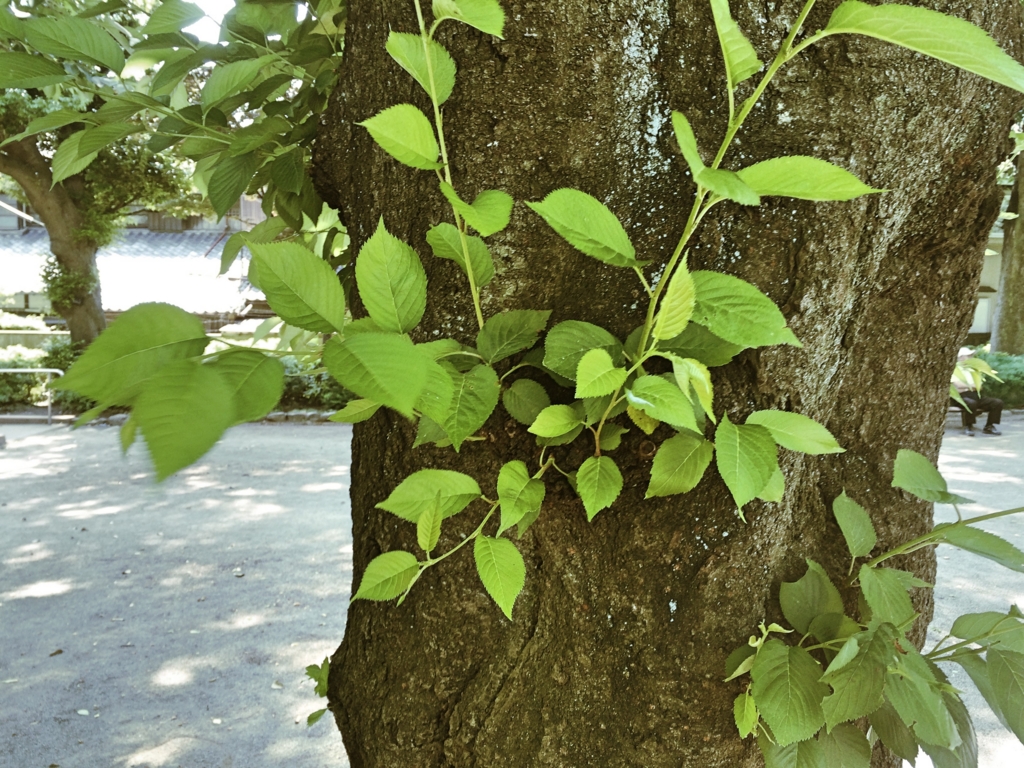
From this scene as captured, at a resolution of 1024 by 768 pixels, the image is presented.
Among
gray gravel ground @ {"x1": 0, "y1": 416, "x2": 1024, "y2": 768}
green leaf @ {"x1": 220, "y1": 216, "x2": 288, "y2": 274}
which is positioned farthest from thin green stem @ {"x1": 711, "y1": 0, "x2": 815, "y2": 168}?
gray gravel ground @ {"x1": 0, "y1": 416, "x2": 1024, "y2": 768}

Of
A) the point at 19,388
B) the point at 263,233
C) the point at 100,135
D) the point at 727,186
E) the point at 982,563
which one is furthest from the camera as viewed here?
the point at 19,388

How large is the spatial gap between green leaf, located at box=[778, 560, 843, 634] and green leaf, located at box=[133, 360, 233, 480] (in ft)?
1.99

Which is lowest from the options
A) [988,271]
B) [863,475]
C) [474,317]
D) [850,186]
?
[863,475]

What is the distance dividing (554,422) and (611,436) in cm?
8

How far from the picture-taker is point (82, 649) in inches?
149

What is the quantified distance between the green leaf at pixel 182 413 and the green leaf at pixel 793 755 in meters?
0.64

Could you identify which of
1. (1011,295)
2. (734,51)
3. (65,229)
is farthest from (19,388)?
(1011,295)

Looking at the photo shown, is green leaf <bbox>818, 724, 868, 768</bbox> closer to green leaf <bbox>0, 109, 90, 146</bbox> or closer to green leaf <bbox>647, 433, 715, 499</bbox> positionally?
green leaf <bbox>647, 433, 715, 499</bbox>

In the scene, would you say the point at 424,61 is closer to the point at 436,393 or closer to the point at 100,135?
the point at 436,393

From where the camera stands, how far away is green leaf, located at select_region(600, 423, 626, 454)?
2.27 ft

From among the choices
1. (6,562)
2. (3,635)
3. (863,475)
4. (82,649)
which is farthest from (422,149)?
(6,562)

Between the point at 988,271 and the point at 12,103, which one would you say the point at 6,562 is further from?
the point at 988,271

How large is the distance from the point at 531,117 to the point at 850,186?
0.33 meters

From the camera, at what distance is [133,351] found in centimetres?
44
